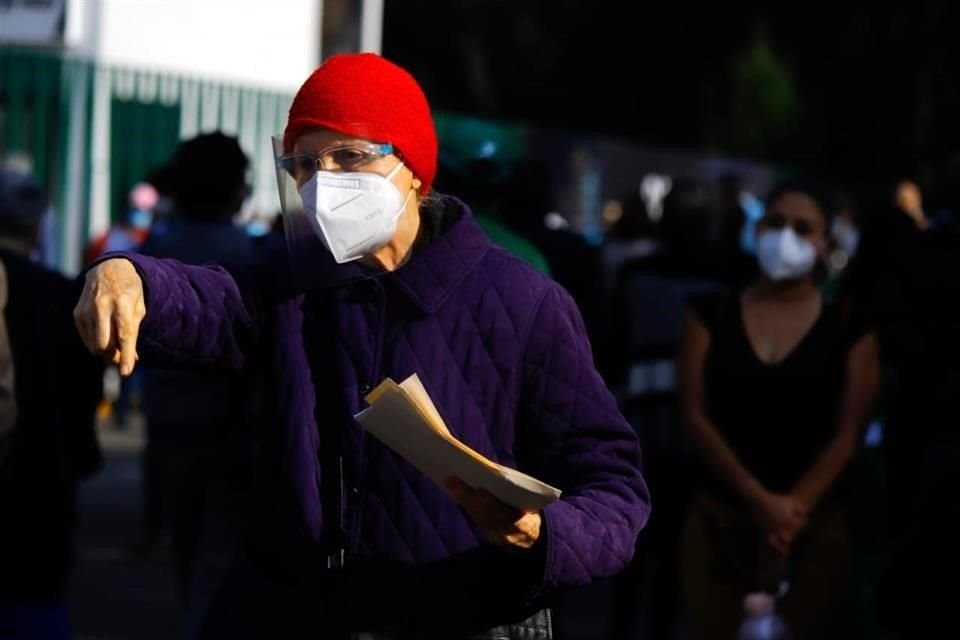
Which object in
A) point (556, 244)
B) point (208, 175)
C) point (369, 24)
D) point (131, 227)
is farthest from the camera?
point (131, 227)

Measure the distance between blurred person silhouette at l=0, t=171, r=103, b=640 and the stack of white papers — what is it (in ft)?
6.43

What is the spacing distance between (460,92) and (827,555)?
48.1 meters

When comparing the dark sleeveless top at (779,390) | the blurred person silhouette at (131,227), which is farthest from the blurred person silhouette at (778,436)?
the blurred person silhouette at (131,227)

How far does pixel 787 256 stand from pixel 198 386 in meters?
2.11

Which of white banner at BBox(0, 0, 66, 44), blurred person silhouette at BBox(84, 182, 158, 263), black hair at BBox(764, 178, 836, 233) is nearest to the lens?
black hair at BBox(764, 178, 836, 233)

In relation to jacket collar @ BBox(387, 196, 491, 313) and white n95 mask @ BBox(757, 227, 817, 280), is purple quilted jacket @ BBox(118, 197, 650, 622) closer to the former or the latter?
jacket collar @ BBox(387, 196, 491, 313)

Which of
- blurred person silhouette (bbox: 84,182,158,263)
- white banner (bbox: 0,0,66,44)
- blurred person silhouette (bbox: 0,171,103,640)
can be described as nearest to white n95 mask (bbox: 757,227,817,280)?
blurred person silhouette (bbox: 0,171,103,640)

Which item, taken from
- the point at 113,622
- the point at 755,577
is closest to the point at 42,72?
the point at 113,622

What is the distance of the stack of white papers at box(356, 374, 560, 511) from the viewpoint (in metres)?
2.67

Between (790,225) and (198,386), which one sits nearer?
(790,225)

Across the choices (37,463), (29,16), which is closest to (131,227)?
(29,16)

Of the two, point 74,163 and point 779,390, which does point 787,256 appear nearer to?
point 779,390

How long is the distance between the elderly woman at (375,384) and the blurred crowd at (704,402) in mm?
145

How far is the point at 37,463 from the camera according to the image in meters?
4.68
